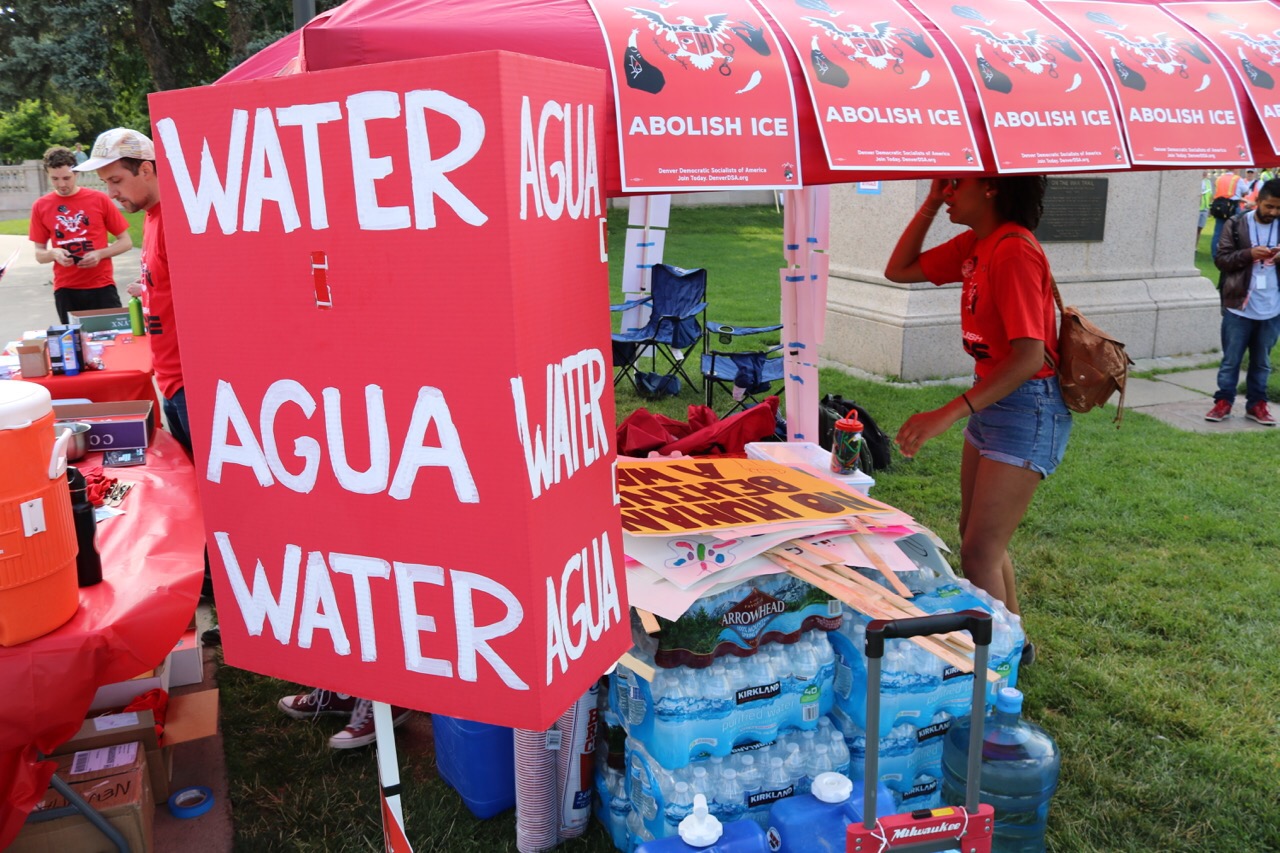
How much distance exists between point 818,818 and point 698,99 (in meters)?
2.00

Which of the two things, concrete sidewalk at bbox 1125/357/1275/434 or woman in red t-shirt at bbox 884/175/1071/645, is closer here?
woman in red t-shirt at bbox 884/175/1071/645

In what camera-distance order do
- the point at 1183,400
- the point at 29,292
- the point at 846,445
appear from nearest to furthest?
the point at 846,445 < the point at 1183,400 < the point at 29,292

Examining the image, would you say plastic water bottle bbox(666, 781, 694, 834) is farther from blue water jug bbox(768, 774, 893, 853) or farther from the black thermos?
the black thermos

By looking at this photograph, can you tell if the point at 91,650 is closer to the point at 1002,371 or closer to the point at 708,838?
the point at 708,838

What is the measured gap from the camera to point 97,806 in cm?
275

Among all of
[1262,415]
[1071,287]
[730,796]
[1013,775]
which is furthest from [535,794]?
[1071,287]

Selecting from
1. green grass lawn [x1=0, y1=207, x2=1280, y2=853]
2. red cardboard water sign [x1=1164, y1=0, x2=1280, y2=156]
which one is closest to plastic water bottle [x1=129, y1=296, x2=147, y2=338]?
green grass lawn [x1=0, y1=207, x2=1280, y2=853]

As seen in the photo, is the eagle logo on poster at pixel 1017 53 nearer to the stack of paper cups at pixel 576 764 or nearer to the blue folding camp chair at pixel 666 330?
the stack of paper cups at pixel 576 764

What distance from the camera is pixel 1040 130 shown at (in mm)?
3166

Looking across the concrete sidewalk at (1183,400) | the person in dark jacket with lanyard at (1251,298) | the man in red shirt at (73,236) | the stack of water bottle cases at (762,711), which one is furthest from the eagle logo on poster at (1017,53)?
the man in red shirt at (73,236)

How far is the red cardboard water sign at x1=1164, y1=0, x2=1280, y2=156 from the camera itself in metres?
3.50

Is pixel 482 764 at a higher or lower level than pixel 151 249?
lower

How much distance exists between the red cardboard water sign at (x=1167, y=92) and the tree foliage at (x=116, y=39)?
19.0 m

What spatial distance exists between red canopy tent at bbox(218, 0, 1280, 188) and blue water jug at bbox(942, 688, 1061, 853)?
1746 millimetres
